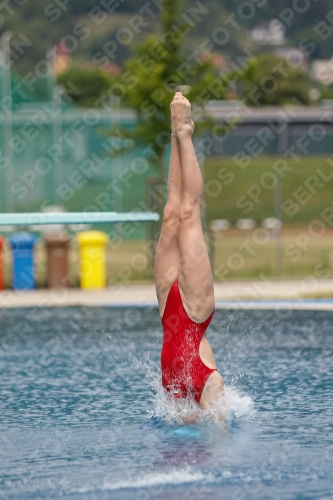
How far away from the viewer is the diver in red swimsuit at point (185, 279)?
7.00 m

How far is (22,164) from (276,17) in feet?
310

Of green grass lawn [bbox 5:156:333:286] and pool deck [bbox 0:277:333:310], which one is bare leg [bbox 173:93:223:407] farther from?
green grass lawn [bbox 5:156:333:286]

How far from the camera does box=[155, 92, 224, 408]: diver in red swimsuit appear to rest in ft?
23.0

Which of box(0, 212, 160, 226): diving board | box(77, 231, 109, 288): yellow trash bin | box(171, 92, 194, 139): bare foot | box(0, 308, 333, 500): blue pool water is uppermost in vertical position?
box(171, 92, 194, 139): bare foot

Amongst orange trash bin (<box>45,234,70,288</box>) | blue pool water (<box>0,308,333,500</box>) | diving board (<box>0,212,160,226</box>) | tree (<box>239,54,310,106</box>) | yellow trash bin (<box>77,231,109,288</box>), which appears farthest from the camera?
tree (<box>239,54,310,106</box>)

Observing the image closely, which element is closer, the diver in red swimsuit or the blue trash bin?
the diver in red swimsuit

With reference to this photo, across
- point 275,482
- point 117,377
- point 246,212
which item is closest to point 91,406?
point 117,377

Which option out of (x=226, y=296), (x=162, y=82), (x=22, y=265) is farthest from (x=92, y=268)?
(x=162, y=82)

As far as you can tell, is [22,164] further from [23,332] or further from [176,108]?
[176,108]

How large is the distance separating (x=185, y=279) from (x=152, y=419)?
120 cm

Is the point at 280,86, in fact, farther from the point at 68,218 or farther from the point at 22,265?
the point at 68,218

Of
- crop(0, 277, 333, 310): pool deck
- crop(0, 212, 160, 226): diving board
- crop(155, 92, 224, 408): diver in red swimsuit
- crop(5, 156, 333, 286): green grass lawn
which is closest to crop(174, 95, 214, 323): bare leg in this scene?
crop(155, 92, 224, 408): diver in red swimsuit

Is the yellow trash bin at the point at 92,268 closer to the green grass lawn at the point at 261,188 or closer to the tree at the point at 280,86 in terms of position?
the green grass lawn at the point at 261,188

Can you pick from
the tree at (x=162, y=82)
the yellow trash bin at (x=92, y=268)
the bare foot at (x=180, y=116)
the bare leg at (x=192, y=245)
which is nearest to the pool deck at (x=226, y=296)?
the yellow trash bin at (x=92, y=268)
